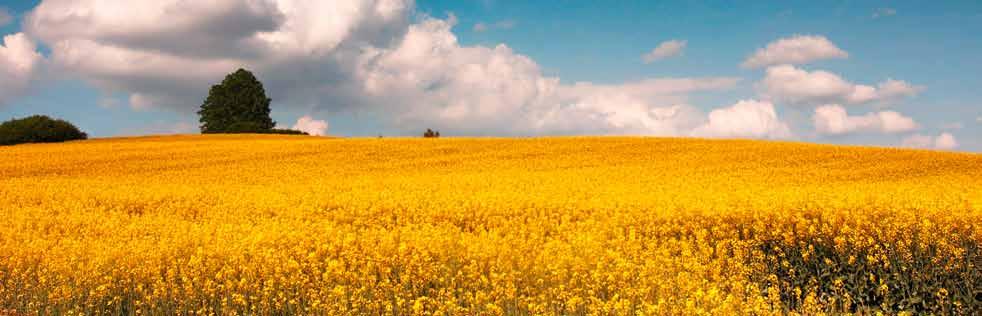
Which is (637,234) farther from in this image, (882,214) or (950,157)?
(950,157)

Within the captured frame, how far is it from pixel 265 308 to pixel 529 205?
6.78m

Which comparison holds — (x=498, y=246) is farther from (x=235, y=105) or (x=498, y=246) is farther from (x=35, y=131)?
(x=235, y=105)

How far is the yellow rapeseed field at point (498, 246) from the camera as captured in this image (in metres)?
7.88

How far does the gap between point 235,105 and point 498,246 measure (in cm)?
6164

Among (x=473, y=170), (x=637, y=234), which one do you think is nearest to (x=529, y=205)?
(x=637, y=234)

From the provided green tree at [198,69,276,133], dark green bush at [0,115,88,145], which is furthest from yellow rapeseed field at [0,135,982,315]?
green tree at [198,69,276,133]

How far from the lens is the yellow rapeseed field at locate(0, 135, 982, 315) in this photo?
25.8 feet

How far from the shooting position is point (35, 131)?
43.9m

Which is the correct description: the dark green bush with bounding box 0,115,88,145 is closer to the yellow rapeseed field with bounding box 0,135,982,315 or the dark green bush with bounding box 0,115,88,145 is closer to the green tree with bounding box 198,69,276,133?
the green tree with bounding box 198,69,276,133

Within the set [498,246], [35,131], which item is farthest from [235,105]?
[498,246]

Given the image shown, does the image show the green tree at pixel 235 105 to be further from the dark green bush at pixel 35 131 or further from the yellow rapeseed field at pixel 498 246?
the yellow rapeseed field at pixel 498 246

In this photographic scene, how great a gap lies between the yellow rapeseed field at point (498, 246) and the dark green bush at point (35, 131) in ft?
82.0

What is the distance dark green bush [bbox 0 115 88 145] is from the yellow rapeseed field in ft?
82.0

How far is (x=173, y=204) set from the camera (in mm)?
16219
